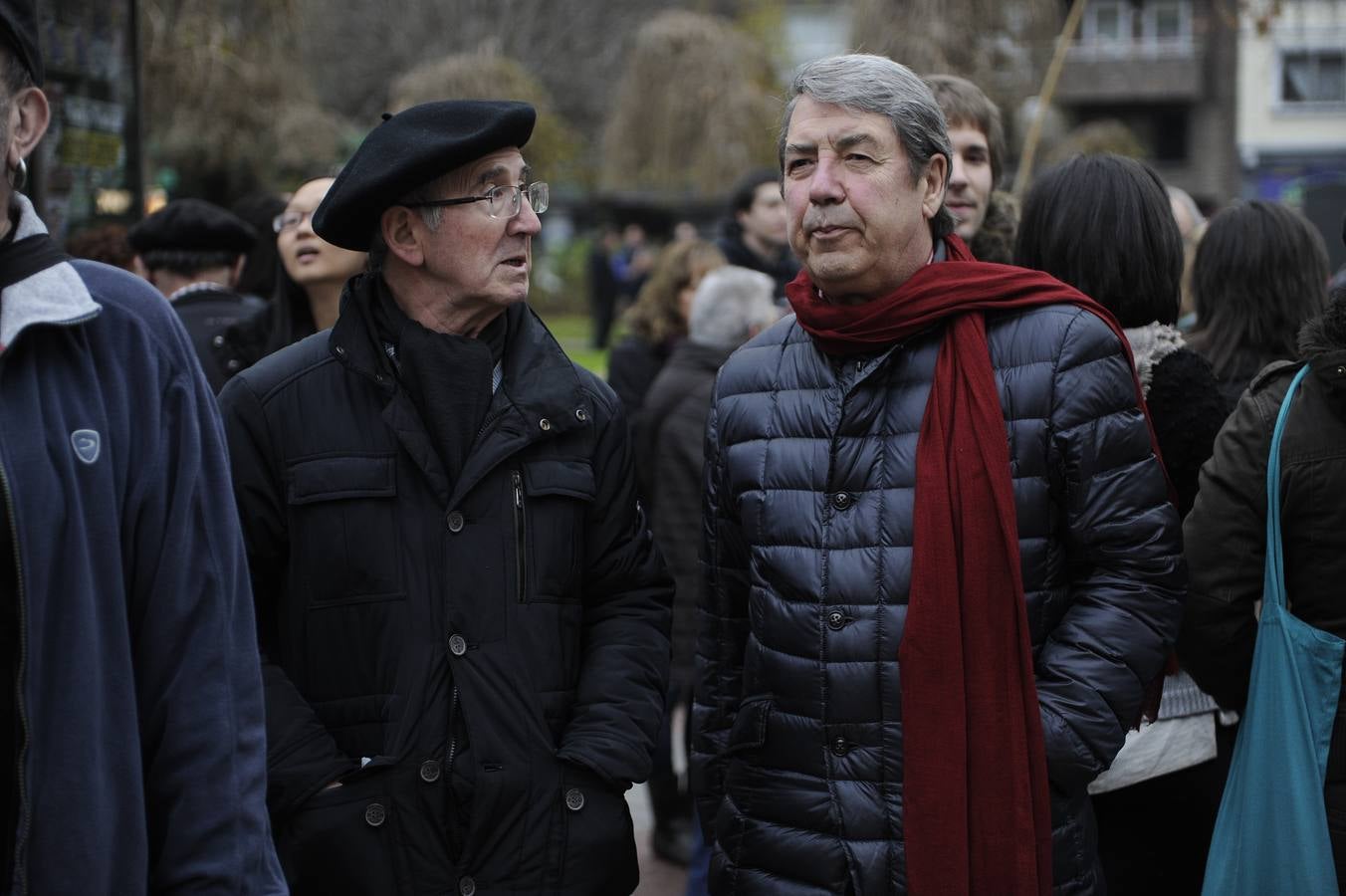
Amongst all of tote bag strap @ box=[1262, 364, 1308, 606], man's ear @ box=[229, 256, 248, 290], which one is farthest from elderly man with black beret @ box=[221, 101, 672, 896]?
man's ear @ box=[229, 256, 248, 290]

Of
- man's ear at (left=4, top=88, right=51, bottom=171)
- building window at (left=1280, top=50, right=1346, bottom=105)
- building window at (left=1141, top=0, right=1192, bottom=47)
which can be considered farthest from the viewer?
building window at (left=1141, top=0, right=1192, bottom=47)

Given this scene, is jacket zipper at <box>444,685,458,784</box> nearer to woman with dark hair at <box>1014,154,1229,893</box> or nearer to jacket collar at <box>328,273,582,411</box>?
jacket collar at <box>328,273,582,411</box>

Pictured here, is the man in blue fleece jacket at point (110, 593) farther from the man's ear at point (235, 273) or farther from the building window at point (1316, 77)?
the building window at point (1316, 77)

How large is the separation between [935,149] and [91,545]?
172 cm

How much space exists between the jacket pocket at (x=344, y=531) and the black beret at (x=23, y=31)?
3.20 ft

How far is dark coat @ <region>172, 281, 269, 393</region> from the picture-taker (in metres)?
4.66

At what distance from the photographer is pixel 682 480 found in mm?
5891

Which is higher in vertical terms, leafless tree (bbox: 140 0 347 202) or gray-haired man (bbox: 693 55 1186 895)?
leafless tree (bbox: 140 0 347 202)

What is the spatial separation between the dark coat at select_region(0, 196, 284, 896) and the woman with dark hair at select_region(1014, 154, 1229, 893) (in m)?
1.90

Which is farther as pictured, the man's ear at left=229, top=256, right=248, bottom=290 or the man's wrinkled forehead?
the man's ear at left=229, top=256, right=248, bottom=290

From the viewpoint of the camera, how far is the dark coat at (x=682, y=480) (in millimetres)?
5871

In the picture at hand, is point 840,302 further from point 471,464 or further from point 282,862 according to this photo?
point 282,862

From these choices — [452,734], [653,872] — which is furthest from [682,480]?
[452,734]

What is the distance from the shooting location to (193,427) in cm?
224
